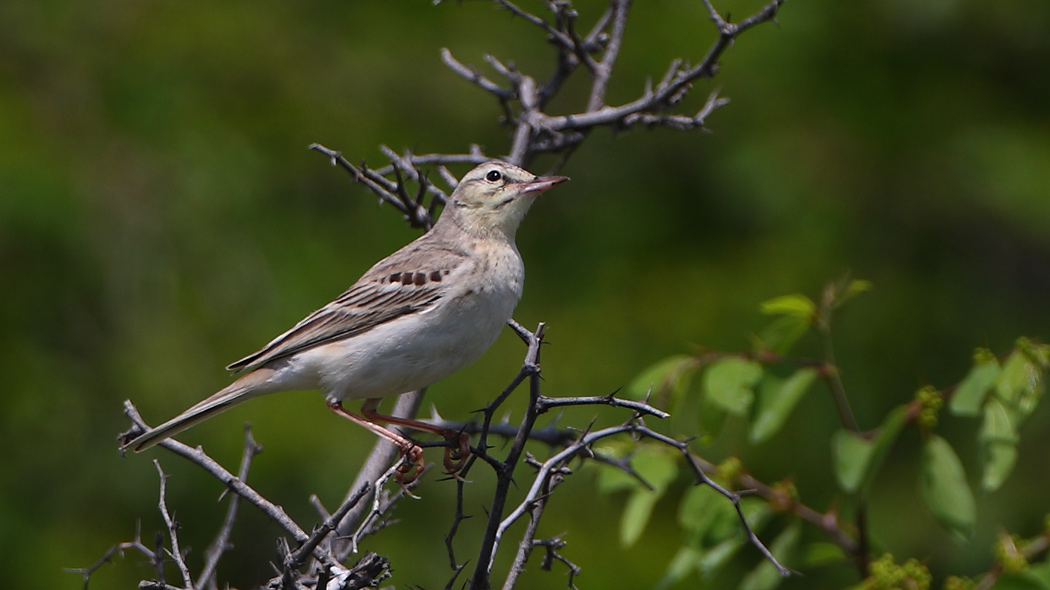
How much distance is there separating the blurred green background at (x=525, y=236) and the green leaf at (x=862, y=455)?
10.8 ft

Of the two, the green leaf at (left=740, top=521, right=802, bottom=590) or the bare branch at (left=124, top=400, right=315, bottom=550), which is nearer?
the bare branch at (left=124, top=400, right=315, bottom=550)

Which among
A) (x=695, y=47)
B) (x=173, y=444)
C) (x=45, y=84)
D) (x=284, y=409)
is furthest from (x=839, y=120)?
(x=173, y=444)

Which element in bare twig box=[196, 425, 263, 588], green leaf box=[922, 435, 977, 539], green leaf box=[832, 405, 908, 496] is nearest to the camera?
bare twig box=[196, 425, 263, 588]

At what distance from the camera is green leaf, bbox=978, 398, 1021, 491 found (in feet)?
12.3

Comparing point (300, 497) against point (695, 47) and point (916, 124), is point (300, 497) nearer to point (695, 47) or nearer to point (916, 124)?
point (695, 47)

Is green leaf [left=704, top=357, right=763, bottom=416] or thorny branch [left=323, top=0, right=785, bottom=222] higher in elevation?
thorny branch [left=323, top=0, right=785, bottom=222]

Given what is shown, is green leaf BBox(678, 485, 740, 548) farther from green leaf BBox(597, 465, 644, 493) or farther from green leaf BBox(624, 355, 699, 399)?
green leaf BBox(624, 355, 699, 399)

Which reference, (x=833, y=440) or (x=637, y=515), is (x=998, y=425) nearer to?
(x=833, y=440)

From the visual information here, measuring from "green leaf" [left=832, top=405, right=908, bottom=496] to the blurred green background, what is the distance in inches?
130

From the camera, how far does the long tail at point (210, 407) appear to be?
12.9 feet

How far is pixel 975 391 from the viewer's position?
148 inches

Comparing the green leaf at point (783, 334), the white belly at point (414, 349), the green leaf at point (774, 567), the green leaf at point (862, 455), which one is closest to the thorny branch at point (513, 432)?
the green leaf at point (774, 567)

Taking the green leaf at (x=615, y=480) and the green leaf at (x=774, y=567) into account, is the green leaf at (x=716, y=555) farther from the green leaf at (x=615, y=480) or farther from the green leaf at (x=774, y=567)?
the green leaf at (x=615, y=480)

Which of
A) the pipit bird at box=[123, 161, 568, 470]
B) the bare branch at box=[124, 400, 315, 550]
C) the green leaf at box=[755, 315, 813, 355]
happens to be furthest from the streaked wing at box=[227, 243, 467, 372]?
the green leaf at box=[755, 315, 813, 355]
